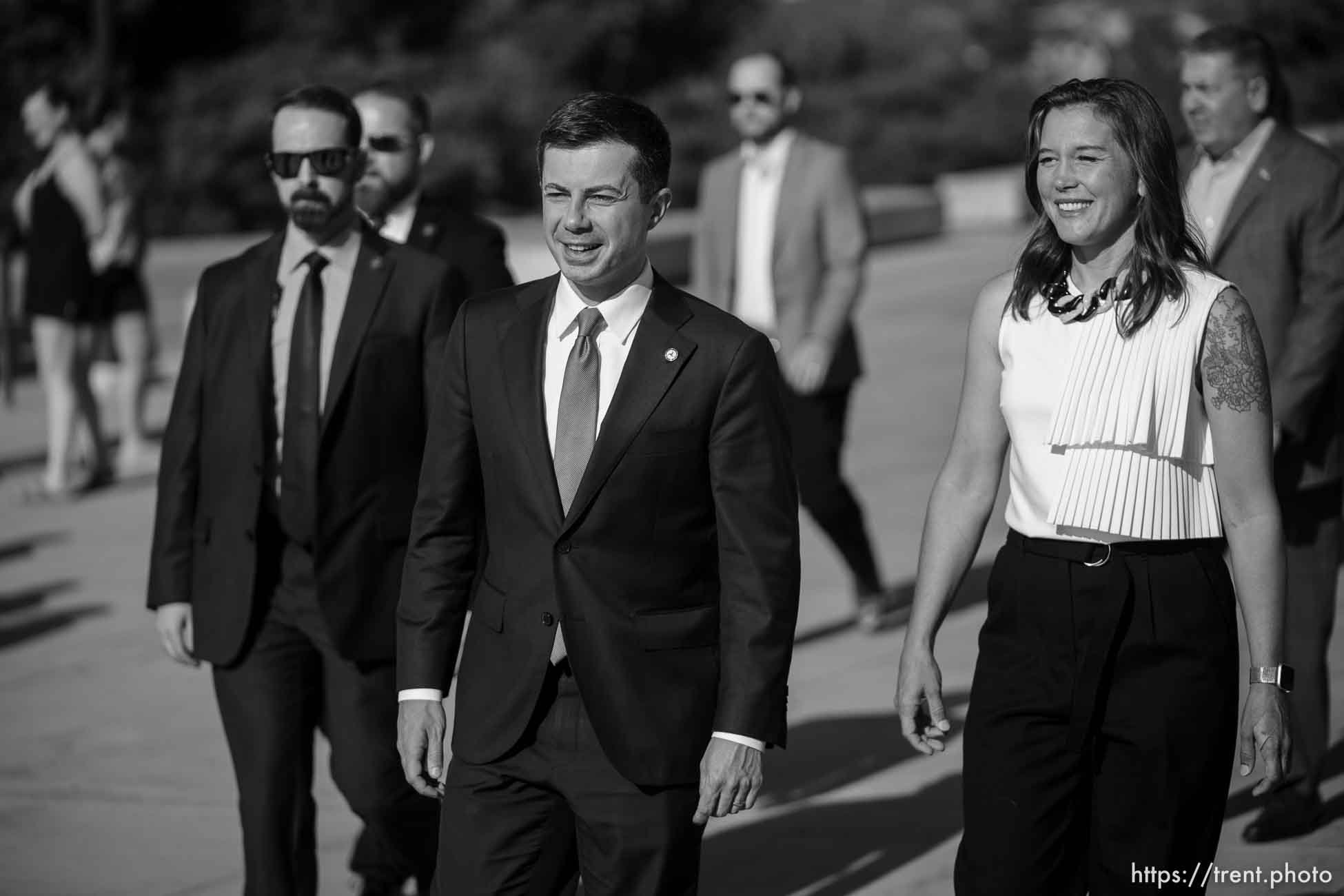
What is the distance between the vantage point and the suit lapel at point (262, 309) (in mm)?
4676

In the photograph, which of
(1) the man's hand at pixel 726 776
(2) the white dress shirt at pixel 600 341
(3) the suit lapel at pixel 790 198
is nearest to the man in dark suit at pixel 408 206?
(3) the suit lapel at pixel 790 198

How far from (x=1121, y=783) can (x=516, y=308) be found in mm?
1464

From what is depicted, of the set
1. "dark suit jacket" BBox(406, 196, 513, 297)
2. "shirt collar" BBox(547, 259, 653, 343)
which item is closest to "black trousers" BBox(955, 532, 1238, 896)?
"shirt collar" BBox(547, 259, 653, 343)

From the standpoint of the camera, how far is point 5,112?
32719 millimetres

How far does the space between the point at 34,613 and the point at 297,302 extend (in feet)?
15.3

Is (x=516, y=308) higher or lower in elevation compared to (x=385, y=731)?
higher

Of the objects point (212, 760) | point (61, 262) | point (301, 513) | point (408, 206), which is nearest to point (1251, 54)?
point (408, 206)

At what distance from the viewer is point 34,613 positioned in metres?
8.80

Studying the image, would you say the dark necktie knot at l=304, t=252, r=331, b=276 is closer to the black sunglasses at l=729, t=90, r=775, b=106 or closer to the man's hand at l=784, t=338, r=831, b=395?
the man's hand at l=784, t=338, r=831, b=395

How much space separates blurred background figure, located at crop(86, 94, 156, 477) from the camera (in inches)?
454

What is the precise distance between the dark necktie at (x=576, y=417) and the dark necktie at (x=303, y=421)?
1.23 metres

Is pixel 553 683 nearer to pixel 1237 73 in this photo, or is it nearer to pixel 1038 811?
pixel 1038 811

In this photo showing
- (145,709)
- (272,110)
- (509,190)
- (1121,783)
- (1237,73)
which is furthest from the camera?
(509,190)

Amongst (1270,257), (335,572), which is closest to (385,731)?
(335,572)
